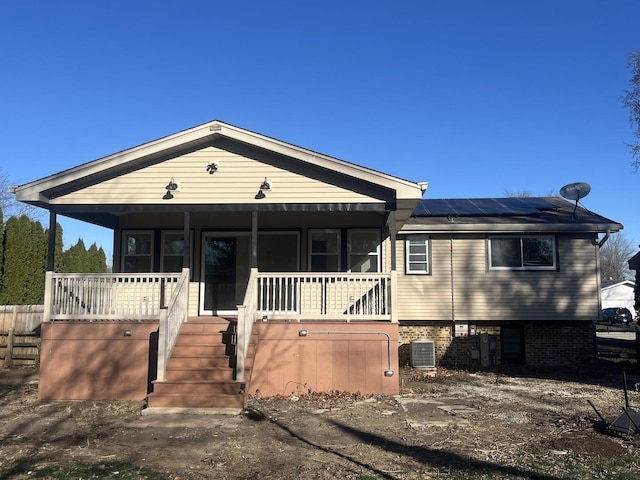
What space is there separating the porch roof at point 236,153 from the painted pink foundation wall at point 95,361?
2444 mm

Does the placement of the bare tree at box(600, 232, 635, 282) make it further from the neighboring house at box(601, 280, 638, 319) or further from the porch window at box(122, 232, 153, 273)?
the porch window at box(122, 232, 153, 273)

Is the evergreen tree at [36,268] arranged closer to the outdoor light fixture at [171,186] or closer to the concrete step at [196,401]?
the outdoor light fixture at [171,186]

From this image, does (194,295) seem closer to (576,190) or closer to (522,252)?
(522,252)

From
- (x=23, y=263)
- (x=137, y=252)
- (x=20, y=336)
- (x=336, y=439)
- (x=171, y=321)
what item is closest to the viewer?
(x=336, y=439)

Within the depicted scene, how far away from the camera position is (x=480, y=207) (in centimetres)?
1595

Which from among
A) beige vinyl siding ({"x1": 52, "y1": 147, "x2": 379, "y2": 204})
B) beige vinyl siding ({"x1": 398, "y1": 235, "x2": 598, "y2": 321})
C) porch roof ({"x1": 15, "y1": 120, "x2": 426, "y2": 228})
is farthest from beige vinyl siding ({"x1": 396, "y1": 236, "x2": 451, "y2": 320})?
beige vinyl siding ({"x1": 52, "y1": 147, "x2": 379, "y2": 204})

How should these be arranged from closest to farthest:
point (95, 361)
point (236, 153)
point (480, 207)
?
point (95, 361) < point (236, 153) < point (480, 207)

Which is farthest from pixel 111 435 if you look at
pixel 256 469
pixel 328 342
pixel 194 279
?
pixel 194 279

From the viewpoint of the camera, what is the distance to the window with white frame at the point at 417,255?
13883 mm

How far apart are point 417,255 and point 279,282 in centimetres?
521

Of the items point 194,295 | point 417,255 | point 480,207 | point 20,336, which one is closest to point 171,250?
point 194,295

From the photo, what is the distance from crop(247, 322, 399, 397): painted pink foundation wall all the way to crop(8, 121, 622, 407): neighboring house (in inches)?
1.0

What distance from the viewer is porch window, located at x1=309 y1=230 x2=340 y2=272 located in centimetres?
1255

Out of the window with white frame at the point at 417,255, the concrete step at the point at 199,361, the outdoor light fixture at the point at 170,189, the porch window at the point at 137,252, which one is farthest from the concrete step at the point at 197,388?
the window with white frame at the point at 417,255
